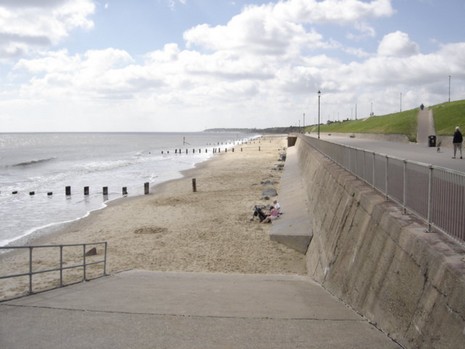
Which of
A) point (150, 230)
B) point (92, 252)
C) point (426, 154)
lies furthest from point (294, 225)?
point (426, 154)

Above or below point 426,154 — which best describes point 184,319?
below

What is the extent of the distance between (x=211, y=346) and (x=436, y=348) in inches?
113

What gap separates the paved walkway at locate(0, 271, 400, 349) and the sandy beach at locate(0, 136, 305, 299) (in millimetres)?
3744

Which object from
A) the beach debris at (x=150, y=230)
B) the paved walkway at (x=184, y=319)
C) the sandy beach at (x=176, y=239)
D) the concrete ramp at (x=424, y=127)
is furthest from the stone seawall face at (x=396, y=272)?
the concrete ramp at (x=424, y=127)

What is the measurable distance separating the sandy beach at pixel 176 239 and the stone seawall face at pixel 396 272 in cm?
409

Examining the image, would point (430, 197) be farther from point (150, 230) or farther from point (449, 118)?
point (449, 118)

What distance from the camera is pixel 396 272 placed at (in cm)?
674

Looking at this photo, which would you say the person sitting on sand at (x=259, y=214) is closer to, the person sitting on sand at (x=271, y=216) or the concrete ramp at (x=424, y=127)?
the person sitting on sand at (x=271, y=216)

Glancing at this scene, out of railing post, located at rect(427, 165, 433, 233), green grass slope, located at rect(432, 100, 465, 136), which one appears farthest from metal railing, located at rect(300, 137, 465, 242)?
green grass slope, located at rect(432, 100, 465, 136)

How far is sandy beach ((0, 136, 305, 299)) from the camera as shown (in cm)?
1493

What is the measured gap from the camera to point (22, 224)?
24328mm

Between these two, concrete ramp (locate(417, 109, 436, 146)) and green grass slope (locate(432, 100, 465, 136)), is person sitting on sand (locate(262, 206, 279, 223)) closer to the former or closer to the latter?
concrete ramp (locate(417, 109, 436, 146))

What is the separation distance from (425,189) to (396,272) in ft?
4.84

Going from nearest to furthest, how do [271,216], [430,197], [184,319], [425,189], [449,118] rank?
[430,197] → [425,189] → [184,319] → [271,216] → [449,118]
